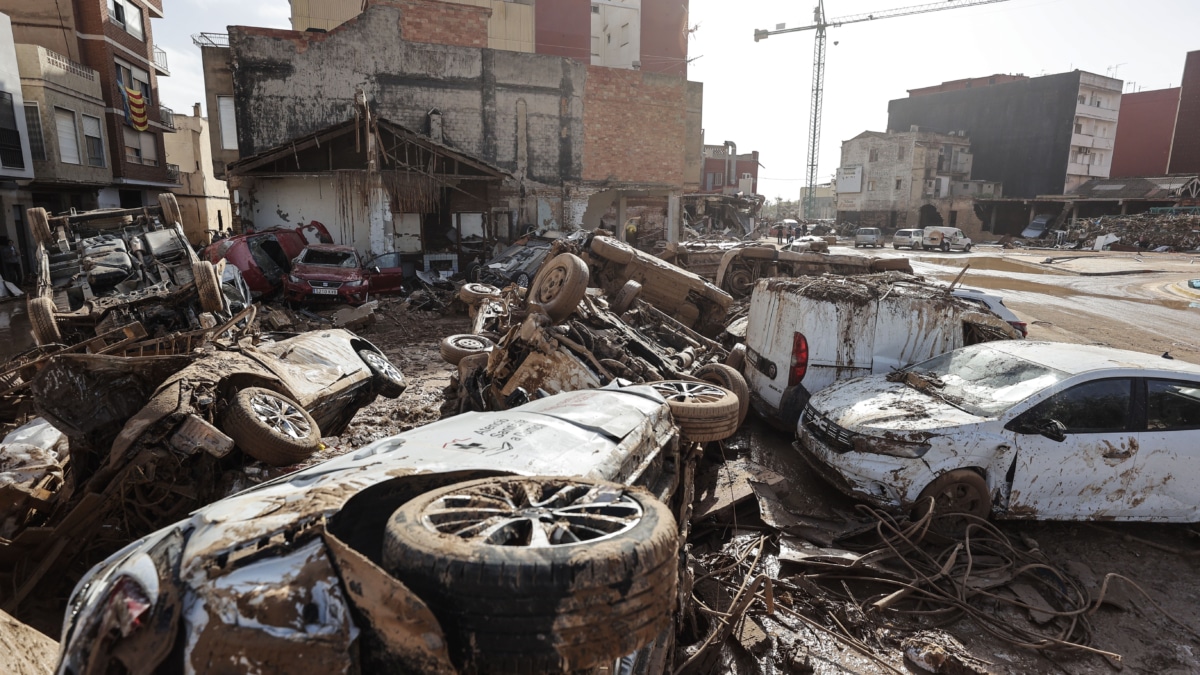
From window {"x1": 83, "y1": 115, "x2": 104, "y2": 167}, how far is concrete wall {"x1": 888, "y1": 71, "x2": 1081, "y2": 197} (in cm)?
6184

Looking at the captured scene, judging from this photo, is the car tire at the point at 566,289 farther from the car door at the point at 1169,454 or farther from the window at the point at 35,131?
the window at the point at 35,131

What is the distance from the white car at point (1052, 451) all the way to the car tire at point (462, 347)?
4.64 metres

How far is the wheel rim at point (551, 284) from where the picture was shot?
6.61 meters

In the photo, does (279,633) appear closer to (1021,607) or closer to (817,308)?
(1021,607)

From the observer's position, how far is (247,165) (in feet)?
61.9

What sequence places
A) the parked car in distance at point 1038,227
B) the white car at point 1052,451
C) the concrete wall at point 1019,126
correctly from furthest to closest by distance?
the concrete wall at point 1019,126, the parked car in distance at point 1038,227, the white car at point 1052,451

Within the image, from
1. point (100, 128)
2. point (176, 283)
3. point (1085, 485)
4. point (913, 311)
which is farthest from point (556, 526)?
point (100, 128)

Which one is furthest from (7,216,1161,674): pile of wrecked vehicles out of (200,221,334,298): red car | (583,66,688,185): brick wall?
(583,66,688,185): brick wall

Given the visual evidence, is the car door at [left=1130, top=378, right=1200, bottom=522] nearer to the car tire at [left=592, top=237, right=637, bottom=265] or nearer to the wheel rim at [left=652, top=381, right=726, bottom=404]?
the wheel rim at [left=652, top=381, right=726, bottom=404]

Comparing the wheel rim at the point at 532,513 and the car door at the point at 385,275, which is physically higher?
the wheel rim at the point at 532,513

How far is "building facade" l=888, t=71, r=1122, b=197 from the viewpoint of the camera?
49.7 metres

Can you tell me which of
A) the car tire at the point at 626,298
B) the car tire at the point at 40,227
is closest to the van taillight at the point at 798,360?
the car tire at the point at 626,298

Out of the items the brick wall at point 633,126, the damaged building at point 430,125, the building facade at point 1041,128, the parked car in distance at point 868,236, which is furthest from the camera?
the building facade at point 1041,128

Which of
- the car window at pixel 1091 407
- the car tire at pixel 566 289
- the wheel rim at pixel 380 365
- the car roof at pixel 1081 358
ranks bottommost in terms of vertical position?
the wheel rim at pixel 380 365
